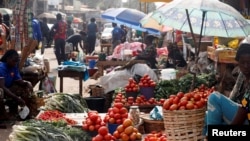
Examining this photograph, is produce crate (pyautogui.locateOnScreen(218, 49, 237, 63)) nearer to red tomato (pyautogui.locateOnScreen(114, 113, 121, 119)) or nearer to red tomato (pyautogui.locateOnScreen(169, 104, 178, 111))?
red tomato (pyautogui.locateOnScreen(114, 113, 121, 119))

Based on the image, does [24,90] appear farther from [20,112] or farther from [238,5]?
[238,5]

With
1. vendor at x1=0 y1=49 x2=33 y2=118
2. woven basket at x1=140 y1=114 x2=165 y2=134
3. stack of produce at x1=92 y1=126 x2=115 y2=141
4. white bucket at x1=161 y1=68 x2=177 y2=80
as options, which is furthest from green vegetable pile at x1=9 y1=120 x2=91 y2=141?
white bucket at x1=161 y1=68 x2=177 y2=80

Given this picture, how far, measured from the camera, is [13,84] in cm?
841

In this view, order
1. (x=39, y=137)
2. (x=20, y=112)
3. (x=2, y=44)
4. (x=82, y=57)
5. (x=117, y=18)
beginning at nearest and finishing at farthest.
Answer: (x=39, y=137), (x=20, y=112), (x=2, y=44), (x=117, y=18), (x=82, y=57)

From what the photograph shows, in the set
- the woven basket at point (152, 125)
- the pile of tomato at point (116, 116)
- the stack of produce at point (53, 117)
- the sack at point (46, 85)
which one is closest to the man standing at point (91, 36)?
the sack at point (46, 85)

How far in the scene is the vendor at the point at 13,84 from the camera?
8.15 m

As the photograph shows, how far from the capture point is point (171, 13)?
25.0 ft

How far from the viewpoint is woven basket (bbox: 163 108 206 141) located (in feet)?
16.2

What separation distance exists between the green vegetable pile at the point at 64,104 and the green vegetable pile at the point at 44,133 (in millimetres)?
1729

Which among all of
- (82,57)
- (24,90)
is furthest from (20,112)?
(82,57)

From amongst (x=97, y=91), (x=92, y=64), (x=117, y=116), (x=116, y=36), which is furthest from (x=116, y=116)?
(x=116, y=36)

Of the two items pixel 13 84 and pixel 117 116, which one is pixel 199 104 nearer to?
pixel 117 116

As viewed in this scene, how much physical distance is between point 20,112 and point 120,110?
3.05 m

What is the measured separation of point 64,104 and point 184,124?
3380mm
